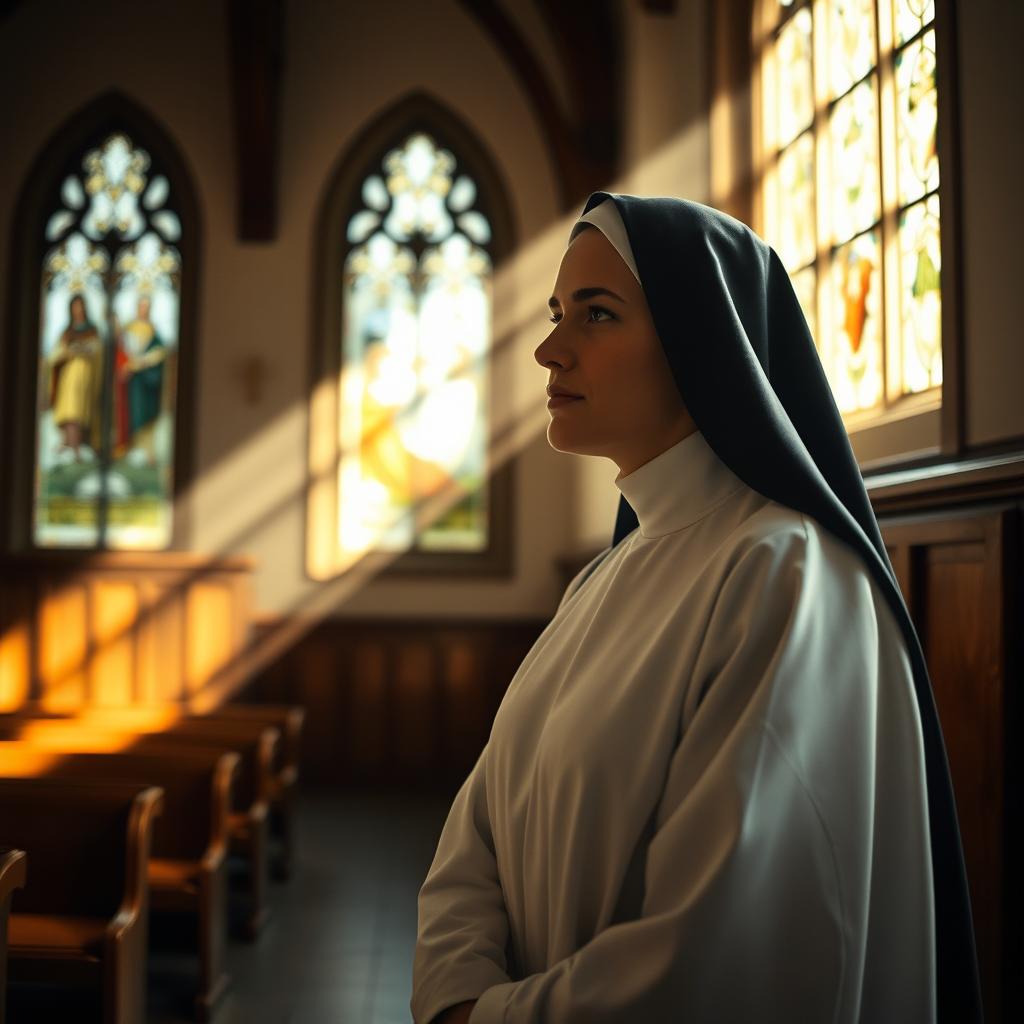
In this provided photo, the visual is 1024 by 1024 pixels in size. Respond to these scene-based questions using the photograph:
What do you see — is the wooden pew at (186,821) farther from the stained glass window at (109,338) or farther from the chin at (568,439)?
the stained glass window at (109,338)

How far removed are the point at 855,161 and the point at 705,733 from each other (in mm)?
3783

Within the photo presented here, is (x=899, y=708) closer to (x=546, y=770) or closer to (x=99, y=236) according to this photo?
(x=546, y=770)

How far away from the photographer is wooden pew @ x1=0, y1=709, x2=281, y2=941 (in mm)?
4477

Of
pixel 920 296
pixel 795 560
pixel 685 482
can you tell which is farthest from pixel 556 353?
pixel 920 296

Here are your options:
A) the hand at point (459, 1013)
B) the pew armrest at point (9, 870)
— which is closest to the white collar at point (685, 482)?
the hand at point (459, 1013)

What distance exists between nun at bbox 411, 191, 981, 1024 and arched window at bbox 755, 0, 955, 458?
72.7 inches

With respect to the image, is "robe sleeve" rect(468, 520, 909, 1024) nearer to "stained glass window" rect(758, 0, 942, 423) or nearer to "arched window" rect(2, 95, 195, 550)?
"stained glass window" rect(758, 0, 942, 423)

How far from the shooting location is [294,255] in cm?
829

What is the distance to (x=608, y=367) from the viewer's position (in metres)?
1.31

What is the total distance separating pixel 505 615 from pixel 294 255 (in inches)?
132

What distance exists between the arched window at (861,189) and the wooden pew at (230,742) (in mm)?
3048

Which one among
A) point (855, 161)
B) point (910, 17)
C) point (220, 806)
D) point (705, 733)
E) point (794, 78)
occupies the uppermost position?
point (794, 78)

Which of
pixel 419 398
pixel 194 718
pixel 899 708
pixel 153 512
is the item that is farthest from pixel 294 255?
pixel 899 708

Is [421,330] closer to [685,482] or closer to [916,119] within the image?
[916,119]
